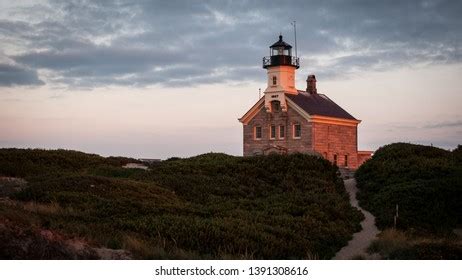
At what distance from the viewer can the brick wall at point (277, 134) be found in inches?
1624

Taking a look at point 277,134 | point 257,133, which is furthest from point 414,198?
point 257,133

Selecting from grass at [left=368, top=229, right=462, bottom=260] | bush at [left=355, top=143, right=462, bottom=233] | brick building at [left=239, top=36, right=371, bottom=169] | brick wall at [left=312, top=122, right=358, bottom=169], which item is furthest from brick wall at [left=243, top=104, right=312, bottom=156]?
grass at [left=368, top=229, right=462, bottom=260]

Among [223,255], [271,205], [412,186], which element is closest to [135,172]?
[271,205]

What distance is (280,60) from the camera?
4316 cm

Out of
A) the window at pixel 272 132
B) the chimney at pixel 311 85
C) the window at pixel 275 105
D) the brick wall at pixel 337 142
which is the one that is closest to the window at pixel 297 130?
the brick wall at pixel 337 142

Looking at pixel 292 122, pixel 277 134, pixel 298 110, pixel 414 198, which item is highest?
pixel 298 110

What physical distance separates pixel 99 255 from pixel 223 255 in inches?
85.0

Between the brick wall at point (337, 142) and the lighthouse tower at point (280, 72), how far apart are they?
9.00 ft

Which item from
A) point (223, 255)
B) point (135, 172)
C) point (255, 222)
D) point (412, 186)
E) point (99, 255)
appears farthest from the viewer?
point (135, 172)

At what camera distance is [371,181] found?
1075 inches

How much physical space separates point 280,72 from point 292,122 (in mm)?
3310

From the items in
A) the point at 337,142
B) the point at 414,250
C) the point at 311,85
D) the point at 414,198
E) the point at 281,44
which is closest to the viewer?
the point at 414,250

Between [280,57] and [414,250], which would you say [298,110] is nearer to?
[280,57]

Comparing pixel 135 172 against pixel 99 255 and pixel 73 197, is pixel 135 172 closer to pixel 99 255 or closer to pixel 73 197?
pixel 73 197
